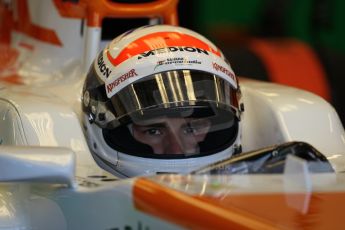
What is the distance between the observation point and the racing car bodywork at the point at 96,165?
3.43ft

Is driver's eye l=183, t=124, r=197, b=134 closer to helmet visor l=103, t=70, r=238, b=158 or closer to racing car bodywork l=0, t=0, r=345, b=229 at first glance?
helmet visor l=103, t=70, r=238, b=158

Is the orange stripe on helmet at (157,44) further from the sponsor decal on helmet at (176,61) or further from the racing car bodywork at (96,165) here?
the racing car bodywork at (96,165)

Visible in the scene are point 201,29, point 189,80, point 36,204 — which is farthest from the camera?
point 201,29

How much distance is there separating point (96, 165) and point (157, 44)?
243 millimetres

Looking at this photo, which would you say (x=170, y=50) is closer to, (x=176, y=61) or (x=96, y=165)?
(x=176, y=61)

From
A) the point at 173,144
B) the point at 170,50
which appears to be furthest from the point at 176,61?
the point at 173,144

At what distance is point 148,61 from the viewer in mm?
1437

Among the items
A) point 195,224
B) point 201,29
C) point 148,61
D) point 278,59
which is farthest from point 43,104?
point 201,29

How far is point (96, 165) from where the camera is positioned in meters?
1.44

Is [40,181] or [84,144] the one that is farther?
[84,144]

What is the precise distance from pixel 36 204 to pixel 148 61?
1.05 ft

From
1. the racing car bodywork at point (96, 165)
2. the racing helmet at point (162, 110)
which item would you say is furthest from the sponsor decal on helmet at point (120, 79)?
the racing car bodywork at point (96, 165)

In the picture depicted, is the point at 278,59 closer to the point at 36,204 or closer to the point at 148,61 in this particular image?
the point at 148,61

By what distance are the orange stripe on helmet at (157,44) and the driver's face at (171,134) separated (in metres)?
0.14
